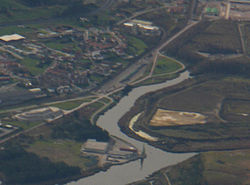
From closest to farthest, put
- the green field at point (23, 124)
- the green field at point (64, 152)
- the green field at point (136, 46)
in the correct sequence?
the green field at point (64, 152) < the green field at point (23, 124) < the green field at point (136, 46)

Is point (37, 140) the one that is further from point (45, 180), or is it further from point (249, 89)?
point (249, 89)

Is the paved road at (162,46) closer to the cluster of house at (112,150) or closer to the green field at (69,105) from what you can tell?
the green field at (69,105)

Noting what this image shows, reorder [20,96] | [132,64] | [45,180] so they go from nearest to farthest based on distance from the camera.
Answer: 1. [45,180]
2. [20,96]
3. [132,64]

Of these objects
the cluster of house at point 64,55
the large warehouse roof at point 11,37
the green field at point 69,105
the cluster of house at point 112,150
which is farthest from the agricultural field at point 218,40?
the cluster of house at point 112,150

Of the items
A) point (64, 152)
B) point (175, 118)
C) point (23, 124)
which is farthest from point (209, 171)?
point (23, 124)

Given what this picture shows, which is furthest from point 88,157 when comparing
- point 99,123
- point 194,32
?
point 194,32

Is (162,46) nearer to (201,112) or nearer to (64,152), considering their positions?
(201,112)
